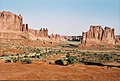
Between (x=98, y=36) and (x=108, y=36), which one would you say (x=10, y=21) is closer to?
(x=98, y=36)

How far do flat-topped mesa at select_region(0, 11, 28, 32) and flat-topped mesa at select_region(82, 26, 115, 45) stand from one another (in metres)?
34.5

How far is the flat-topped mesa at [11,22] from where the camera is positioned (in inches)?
5183

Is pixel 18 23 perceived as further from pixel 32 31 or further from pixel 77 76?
pixel 77 76

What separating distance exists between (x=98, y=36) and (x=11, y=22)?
1818 inches

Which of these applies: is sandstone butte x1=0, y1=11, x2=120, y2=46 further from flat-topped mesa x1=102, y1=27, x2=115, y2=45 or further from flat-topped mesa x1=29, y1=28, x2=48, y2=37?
flat-topped mesa x1=29, y1=28, x2=48, y2=37

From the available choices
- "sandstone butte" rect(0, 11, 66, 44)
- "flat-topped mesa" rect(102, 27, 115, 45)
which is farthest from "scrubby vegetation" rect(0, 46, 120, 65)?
"flat-topped mesa" rect(102, 27, 115, 45)

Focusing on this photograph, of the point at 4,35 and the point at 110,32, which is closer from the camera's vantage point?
the point at 4,35

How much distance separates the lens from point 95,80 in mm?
23641

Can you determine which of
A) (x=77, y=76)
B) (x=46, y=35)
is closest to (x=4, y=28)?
(x=46, y=35)

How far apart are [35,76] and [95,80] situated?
5.51 m

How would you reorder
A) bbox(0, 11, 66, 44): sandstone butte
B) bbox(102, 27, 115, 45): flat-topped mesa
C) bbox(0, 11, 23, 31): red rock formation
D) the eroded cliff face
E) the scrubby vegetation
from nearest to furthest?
the scrubby vegetation → bbox(0, 11, 66, 44): sandstone butte → the eroded cliff face → bbox(0, 11, 23, 31): red rock formation → bbox(102, 27, 115, 45): flat-topped mesa

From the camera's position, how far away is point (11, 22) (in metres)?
136

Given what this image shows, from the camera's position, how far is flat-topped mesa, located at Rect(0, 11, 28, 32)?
131637mm

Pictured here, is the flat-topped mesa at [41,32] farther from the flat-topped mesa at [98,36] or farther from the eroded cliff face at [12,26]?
the flat-topped mesa at [98,36]
